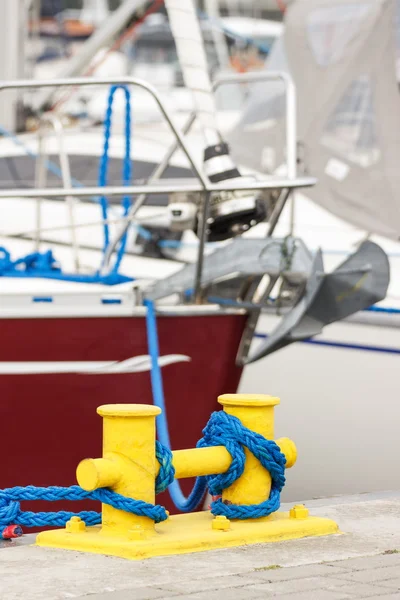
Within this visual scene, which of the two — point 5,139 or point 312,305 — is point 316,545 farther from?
point 5,139

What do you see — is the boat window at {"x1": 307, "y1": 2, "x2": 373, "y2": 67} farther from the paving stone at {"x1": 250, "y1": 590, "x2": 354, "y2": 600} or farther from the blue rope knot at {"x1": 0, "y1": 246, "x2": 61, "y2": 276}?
the paving stone at {"x1": 250, "y1": 590, "x2": 354, "y2": 600}

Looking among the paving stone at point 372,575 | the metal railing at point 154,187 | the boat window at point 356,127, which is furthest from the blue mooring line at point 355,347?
the paving stone at point 372,575

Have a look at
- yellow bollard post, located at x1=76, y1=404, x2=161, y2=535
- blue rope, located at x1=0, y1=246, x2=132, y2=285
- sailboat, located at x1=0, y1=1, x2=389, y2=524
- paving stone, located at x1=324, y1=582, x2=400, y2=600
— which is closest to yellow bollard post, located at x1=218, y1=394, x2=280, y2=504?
yellow bollard post, located at x1=76, y1=404, x2=161, y2=535

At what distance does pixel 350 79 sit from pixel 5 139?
2.85m

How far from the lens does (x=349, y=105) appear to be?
304 inches

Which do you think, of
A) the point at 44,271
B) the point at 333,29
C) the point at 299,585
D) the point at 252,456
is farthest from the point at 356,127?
the point at 299,585

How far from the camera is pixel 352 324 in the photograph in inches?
275

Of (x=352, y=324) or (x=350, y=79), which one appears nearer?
(x=352, y=324)

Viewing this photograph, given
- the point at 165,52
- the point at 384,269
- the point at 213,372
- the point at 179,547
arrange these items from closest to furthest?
the point at 179,547
the point at 384,269
the point at 213,372
the point at 165,52

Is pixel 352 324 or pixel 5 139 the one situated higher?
pixel 5 139

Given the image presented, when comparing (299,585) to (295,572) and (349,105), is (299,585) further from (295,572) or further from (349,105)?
(349,105)

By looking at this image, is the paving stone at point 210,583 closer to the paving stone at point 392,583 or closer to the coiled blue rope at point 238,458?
the paving stone at point 392,583

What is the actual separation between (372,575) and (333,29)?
17.1 ft

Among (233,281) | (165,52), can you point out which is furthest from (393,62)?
(165,52)
